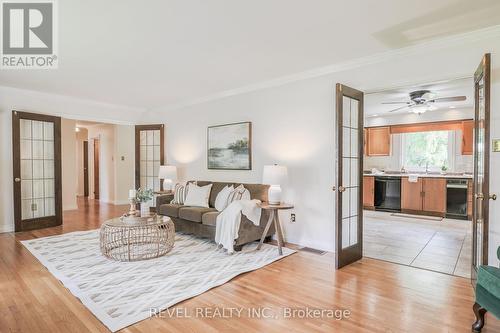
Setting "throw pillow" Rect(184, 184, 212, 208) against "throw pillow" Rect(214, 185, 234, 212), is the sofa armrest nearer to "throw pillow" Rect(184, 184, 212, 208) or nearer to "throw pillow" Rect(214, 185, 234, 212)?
"throw pillow" Rect(184, 184, 212, 208)

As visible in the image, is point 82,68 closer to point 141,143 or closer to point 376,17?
point 141,143

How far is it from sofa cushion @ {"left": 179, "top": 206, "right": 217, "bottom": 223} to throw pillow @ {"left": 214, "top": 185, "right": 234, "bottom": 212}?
105mm

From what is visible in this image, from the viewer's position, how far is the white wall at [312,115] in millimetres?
3115

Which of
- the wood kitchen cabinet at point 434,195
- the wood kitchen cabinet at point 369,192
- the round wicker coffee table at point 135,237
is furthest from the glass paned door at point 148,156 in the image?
the wood kitchen cabinet at point 434,195

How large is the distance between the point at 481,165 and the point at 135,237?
4153 millimetres

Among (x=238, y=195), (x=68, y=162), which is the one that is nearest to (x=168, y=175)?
(x=238, y=195)

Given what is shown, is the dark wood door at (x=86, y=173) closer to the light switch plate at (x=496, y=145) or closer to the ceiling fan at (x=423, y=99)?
the ceiling fan at (x=423, y=99)

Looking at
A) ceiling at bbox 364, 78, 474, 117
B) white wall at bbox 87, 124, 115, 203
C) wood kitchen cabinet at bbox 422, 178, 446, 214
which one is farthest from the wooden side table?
white wall at bbox 87, 124, 115, 203

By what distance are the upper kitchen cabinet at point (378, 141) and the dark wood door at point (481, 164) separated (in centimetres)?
480

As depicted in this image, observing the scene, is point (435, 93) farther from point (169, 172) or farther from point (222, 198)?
point (169, 172)

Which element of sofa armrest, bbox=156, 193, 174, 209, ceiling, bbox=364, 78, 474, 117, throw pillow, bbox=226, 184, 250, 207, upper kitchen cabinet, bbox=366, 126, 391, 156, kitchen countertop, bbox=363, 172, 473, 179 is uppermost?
ceiling, bbox=364, 78, 474, 117

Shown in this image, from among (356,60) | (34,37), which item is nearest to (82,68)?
(34,37)

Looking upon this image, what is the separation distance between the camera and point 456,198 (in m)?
6.14

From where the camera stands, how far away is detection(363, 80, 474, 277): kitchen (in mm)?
4340
